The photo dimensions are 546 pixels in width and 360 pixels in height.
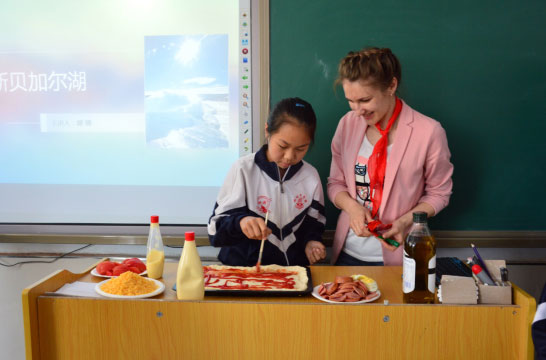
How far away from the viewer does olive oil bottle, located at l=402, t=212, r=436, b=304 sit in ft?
4.84

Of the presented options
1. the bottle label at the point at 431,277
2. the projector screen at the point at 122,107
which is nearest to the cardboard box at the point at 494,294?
the bottle label at the point at 431,277

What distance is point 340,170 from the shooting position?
216cm

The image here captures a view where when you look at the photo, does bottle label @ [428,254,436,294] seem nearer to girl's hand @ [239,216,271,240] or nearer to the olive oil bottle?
the olive oil bottle

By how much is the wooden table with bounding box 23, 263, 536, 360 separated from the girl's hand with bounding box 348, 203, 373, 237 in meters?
0.36

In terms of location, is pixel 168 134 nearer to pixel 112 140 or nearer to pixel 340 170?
pixel 112 140

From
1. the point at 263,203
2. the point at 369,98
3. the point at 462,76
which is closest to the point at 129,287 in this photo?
the point at 263,203

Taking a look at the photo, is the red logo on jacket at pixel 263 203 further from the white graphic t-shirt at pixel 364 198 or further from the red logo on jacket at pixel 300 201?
the white graphic t-shirt at pixel 364 198

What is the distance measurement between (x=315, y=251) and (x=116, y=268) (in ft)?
2.62

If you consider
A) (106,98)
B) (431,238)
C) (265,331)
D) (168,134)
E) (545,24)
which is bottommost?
(265,331)

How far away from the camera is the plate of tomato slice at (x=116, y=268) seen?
5.84 ft

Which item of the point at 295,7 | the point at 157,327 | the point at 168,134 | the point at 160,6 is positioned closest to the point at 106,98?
the point at 168,134

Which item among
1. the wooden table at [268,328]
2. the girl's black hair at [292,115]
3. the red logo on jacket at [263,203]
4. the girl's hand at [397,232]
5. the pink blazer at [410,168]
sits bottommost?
the wooden table at [268,328]

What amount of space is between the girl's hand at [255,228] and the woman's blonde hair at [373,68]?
690 millimetres

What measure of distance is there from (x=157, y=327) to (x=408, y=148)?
1208 millimetres
